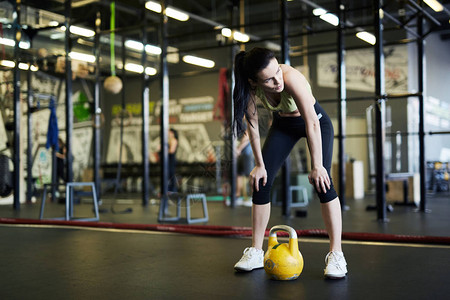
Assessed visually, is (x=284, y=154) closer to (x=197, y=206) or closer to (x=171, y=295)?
(x=171, y=295)

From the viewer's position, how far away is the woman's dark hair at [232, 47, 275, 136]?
2379mm

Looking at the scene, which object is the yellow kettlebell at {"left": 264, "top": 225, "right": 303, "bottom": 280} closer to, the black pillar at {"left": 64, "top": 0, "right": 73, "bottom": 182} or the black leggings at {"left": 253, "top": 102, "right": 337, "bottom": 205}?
the black leggings at {"left": 253, "top": 102, "right": 337, "bottom": 205}

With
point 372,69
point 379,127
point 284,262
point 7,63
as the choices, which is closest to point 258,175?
point 284,262

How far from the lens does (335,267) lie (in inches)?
98.7

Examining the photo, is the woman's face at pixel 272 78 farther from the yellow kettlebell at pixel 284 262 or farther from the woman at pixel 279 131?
the yellow kettlebell at pixel 284 262

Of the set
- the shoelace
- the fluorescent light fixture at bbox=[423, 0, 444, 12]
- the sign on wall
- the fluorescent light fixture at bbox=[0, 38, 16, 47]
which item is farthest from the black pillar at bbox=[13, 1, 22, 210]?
the sign on wall

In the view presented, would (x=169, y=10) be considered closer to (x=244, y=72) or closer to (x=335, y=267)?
(x=244, y=72)

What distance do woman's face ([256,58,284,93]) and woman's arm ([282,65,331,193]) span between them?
1.7 inches

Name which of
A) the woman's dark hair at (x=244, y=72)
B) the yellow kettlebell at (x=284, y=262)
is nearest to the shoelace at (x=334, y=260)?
the yellow kettlebell at (x=284, y=262)

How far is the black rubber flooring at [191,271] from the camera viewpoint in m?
2.26

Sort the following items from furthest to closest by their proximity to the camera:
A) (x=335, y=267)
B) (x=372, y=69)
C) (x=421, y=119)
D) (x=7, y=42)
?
1. (x=372, y=69)
2. (x=7, y=42)
3. (x=421, y=119)
4. (x=335, y=267)

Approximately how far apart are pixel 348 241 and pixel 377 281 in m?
1.40

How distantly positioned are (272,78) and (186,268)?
45.5 inches

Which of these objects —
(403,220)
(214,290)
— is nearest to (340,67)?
(403,220)
